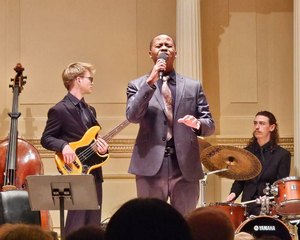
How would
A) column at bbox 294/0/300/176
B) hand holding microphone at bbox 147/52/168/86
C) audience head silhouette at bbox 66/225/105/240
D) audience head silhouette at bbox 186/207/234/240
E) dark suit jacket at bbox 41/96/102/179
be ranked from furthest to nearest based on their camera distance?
column at bbox 294/0/300/176, dark suit jacket at bbox 41/96/102/179, hand holding microphone at bbox 147/52/168/86, audience head silhouette at bbox 186/207/234/240, audience head silhouette at bbox 66/225/105/240

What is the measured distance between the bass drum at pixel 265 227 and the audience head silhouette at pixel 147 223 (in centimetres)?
325

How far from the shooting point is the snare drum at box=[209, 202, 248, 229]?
4.86 m

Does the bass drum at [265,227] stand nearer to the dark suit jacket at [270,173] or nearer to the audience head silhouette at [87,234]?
the dark suit jacket at [270,173]

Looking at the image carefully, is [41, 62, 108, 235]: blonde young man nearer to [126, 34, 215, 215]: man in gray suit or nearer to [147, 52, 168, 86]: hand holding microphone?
[126, 34, 215, 215]: man in gray suit

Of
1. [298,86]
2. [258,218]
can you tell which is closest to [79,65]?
[258,218]

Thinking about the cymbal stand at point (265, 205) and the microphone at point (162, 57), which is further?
the cymbal stand at point (265, 205)

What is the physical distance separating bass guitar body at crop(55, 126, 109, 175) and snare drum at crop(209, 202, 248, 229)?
114 cm

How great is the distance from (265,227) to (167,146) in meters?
1.48

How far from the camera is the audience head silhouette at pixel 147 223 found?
57.9 inches

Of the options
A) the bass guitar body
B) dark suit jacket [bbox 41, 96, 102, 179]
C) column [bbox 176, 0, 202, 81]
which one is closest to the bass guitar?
the bass guitar body

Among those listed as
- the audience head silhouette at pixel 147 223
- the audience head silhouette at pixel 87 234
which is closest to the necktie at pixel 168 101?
the audience head silhouette at pixel 87 234

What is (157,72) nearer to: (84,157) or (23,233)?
(84,157)

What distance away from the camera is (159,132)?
364 cm

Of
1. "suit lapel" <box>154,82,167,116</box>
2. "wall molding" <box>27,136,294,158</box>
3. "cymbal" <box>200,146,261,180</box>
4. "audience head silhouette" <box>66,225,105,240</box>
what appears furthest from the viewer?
"wall molding" <box>27,136,294,158</box>
